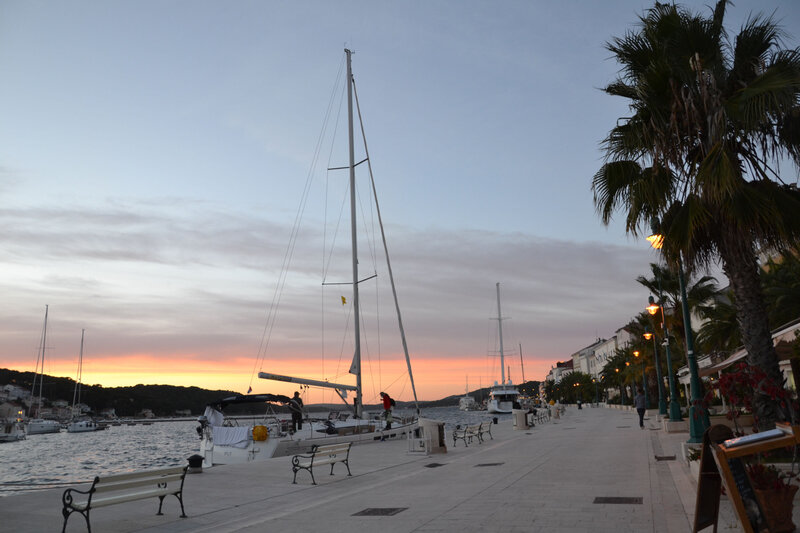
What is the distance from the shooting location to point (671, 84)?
41.9 ft

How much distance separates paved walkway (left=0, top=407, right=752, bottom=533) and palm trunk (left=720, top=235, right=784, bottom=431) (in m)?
2.19

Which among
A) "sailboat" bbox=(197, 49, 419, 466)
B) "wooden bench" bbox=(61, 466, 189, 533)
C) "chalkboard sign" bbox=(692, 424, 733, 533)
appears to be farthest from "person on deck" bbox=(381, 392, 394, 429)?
"chalkboard sign" bbox=(692, 424, 733, 533)

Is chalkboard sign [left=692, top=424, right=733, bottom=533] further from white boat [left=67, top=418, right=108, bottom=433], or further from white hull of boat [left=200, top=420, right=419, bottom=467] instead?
white boat [left=67, top=418, right=108, bottom=433]

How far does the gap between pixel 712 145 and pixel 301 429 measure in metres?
23.0

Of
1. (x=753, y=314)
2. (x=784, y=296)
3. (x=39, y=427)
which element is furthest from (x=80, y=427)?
(x=753, y=314)

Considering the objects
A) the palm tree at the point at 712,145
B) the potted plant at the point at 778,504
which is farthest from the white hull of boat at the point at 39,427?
the potted plant at the point at 778,504

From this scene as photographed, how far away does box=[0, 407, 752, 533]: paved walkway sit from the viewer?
29.9 feet

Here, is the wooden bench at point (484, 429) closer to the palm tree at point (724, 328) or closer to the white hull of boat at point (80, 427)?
the palm tree at point (724, 328)

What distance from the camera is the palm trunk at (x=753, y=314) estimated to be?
1191 cm

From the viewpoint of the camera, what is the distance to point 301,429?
29219 mm

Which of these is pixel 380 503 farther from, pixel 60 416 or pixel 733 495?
pixel 60 416

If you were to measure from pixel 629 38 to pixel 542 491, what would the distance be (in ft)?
33.1

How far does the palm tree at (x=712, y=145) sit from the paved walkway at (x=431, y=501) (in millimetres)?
3825

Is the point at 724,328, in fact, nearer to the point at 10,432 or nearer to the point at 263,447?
the point at 263,447
